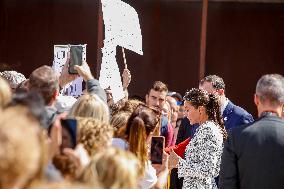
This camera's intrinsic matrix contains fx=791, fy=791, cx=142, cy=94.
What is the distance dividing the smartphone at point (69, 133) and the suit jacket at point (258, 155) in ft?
6.37

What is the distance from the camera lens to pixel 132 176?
118 inches

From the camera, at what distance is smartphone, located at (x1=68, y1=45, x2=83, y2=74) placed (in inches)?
239

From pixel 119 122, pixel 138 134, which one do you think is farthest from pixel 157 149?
pixel 119 122

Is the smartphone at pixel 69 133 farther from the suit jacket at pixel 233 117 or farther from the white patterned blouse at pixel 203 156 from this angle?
the suit jacket at pixel 233 117

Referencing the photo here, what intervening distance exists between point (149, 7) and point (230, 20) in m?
1.16

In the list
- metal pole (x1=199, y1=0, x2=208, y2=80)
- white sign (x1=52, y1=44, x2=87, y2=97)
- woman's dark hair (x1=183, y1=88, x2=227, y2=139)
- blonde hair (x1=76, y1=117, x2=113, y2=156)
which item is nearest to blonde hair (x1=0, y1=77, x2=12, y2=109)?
blonde hair (x1=76, y1=117, x2=113, y2=156)

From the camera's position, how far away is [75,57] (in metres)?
6.19

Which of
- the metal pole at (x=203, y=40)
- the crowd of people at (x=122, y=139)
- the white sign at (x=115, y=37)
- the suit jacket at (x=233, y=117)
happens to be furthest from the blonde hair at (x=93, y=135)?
the metal pole at (x=203, y=40)

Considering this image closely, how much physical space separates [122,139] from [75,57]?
1.44 meters

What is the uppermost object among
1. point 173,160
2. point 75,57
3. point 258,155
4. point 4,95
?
point 75,57

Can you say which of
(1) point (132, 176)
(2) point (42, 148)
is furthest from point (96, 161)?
(2) point (42, 148)

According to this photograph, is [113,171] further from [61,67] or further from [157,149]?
[61,67]

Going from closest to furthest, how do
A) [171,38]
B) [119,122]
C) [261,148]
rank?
[261,148] < [119,122] < [171,38]

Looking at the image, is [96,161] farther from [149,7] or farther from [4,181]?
[149,7]
